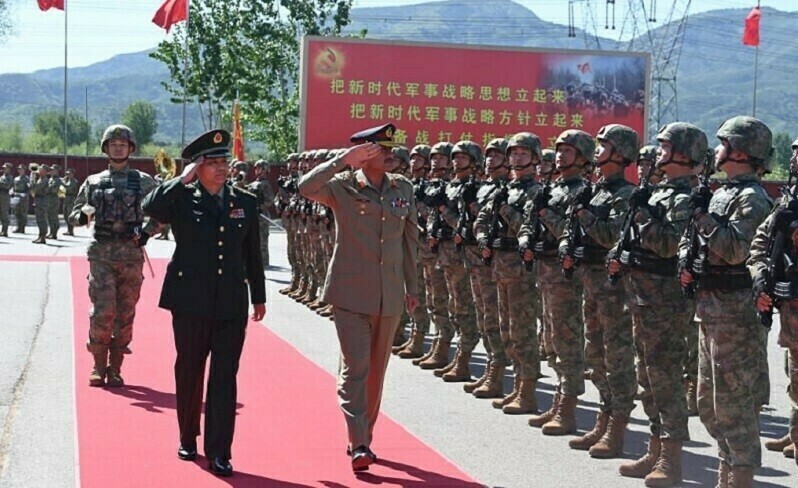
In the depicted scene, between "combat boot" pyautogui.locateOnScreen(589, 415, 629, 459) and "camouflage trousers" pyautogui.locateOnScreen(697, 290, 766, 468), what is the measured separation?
150cm

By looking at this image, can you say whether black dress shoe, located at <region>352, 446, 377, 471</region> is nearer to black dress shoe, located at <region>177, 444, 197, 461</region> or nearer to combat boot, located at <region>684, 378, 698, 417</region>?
black dress shoe, located at <region>177, 444, 197, 461</region>

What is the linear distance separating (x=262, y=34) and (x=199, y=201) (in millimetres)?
48991

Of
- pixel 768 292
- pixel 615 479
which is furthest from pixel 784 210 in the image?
pixel 615 479

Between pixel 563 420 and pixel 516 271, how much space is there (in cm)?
147

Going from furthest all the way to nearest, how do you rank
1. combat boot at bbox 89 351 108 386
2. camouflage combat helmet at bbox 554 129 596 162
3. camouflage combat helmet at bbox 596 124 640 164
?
combat boot at bbox 89 351 108 386, camouflage combat helmet at bbox 554 129 596 162, camouflage combat helmet at bbox 596 124 640 164

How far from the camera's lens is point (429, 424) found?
10125mm

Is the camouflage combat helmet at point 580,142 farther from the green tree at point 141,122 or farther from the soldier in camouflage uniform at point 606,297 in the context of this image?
the green tree at point 141,122

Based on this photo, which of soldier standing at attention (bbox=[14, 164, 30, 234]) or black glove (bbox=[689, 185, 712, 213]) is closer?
black glove (bbox=[689, 185, 712, 213])

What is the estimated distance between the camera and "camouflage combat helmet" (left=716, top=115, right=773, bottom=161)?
7590 mm

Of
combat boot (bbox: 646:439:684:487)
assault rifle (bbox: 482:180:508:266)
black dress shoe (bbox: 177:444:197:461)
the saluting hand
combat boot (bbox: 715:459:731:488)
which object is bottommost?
black dress shoe (bbox: 177:444:197:461)

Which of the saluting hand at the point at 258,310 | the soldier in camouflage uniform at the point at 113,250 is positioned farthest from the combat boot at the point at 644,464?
the soldier in camouflage uniform at the point at 113,250

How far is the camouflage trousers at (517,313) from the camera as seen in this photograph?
10641 millimetres

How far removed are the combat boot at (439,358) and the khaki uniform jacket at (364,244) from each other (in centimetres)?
470

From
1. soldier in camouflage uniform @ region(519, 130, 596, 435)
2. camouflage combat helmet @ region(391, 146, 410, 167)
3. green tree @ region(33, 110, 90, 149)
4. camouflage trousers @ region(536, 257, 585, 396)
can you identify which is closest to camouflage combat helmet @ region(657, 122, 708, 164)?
soldier in camouflage uniform @ region(519, 130, 596, 435)
